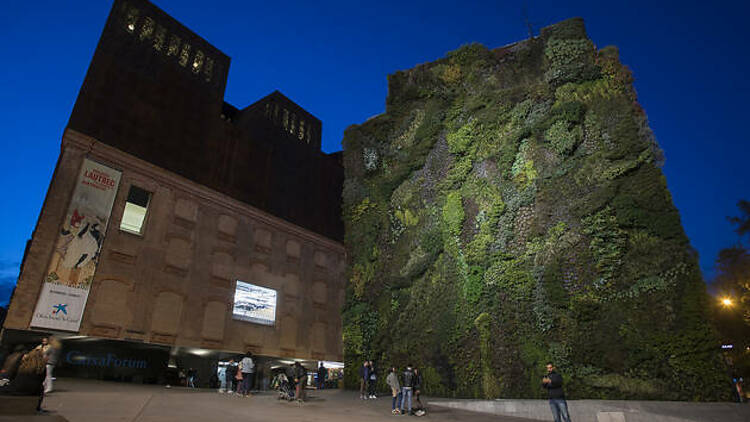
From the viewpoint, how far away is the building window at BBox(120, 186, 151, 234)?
2403 centimetres

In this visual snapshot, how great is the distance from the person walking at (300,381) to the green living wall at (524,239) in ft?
20.5

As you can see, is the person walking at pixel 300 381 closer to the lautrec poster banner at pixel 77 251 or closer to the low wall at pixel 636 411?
the low wall at pixel 636 411

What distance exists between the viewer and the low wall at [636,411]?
35.2ft

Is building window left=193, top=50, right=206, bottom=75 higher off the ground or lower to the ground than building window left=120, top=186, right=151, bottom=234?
higher

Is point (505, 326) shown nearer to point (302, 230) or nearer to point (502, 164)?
point (502, 164)

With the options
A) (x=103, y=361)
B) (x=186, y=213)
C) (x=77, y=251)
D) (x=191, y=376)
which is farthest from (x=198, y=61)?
(x=191, y=376)

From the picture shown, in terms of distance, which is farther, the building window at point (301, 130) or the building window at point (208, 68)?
the building window at point (301, 130)

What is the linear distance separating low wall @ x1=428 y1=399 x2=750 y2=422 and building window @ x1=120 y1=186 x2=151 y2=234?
21.8 m

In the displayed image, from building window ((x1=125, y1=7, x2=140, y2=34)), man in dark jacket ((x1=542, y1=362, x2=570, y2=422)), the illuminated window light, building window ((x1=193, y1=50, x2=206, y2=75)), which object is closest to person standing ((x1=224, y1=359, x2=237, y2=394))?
man in dark jacket ((x1=542, y1=362, x2=570, y2=422))

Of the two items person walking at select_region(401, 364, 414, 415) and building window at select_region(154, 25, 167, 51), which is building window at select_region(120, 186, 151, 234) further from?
person walking at select_region(401, 364, 414, 415)

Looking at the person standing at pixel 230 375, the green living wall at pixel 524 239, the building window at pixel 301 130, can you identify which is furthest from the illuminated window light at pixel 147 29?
the person standing at pixel 230 375

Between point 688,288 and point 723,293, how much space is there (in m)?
21.9

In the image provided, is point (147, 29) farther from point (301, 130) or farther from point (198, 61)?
point (301, 130)

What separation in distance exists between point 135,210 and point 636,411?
1006 inches
